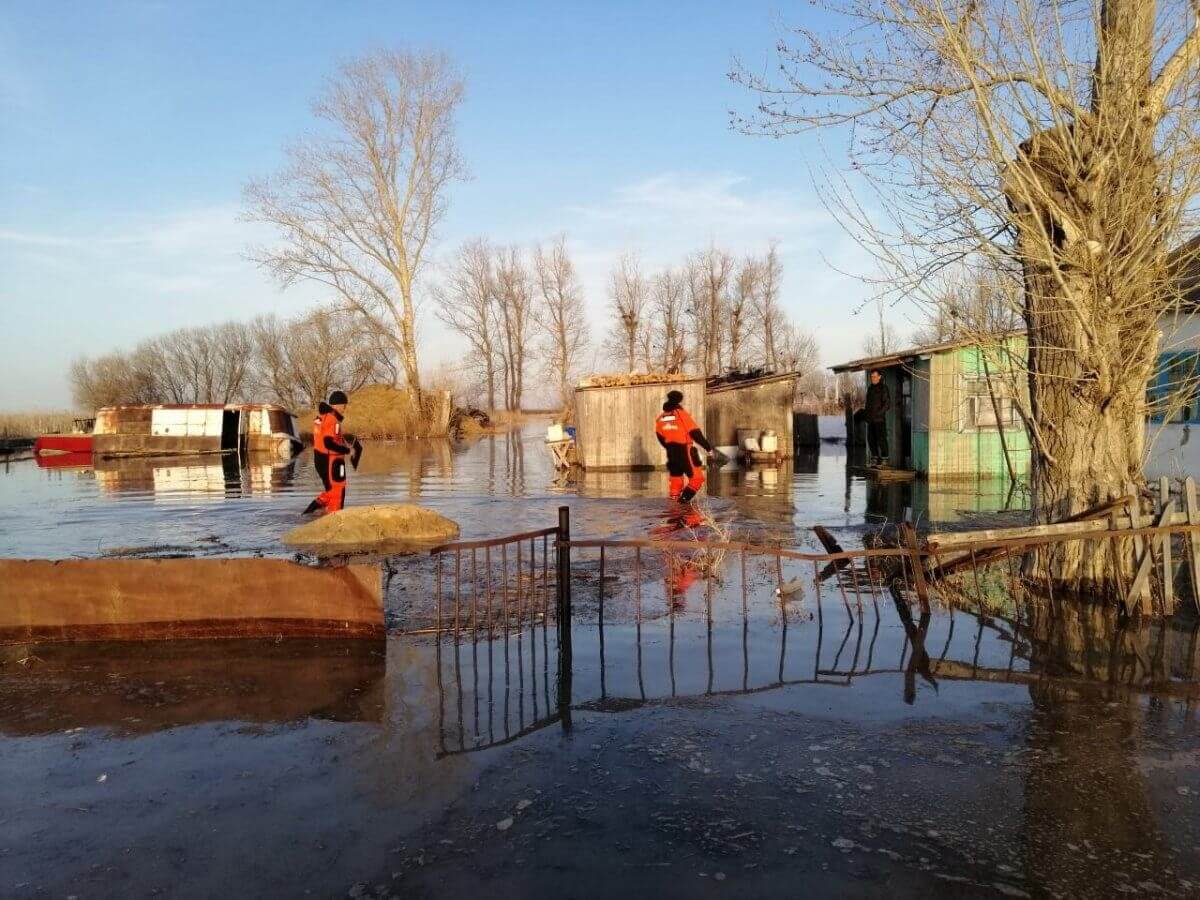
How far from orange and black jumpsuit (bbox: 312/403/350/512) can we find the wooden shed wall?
15.3 meters

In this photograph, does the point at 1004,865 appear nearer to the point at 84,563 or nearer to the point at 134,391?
the point at 84,563

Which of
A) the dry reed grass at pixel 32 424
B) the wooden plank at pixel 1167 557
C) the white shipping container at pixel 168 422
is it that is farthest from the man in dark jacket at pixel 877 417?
the dry reed grass at pixel 32 424

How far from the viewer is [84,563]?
6152mm

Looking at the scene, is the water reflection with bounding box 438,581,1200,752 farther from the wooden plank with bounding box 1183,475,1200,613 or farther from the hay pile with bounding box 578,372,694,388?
the hay pile with bounding box 578,372,694,388

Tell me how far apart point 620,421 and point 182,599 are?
1670cm

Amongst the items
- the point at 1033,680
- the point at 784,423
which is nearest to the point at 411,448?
the point at 784,423

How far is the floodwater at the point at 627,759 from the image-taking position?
3.28 metres

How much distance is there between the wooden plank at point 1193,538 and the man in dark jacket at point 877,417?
44.6 ft

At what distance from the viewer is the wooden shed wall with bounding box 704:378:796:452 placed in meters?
25.8

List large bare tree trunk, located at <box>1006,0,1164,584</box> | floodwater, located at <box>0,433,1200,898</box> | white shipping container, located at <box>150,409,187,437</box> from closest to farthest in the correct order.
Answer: floodwater, located at <box>0,433,1200,898</box>, large bare tree trunk, located at <box>1006,0,1164,584</box>, white shipping container, located at <box>150,409,187,437</box>

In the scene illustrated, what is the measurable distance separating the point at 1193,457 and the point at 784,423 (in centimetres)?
1302

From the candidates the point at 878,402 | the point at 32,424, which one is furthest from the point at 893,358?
the point at 32,424

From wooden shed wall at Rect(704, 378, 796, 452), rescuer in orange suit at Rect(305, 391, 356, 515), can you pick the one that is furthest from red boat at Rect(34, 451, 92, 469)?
wooden shed wall at Rect(704, 378, 796, 452)

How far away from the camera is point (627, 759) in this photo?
426cm
